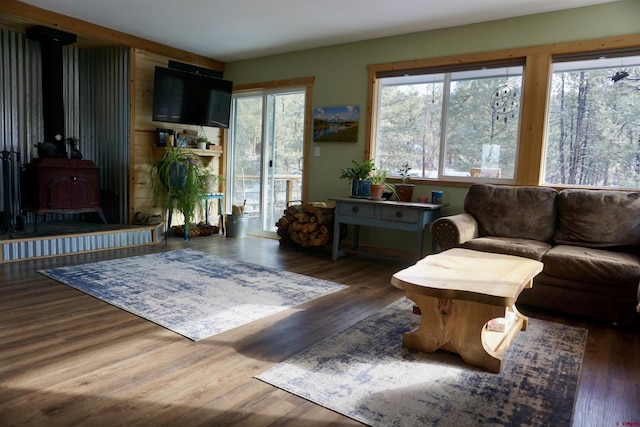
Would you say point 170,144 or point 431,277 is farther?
point 170,144

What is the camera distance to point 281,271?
161 inches

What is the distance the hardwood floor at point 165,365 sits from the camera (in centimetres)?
171

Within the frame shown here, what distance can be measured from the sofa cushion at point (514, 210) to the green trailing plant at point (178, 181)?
332cm

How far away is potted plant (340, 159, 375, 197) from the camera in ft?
15.3

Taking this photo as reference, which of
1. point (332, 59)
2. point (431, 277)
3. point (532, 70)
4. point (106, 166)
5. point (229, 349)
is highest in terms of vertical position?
point (332, 59)

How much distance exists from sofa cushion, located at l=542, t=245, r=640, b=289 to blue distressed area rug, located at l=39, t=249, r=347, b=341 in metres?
1.63

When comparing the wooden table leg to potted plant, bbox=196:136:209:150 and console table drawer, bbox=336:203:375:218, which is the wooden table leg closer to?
console table drawer, bbox=336:203:375:218

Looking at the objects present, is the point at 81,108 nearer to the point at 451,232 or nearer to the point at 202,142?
the point at 202,142

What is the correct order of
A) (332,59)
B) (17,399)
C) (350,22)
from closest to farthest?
1. (17,399)
2. (350,22)
3. (332,59)

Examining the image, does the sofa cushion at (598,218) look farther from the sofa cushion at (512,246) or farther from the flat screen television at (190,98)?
the flat screen television at (190,98)

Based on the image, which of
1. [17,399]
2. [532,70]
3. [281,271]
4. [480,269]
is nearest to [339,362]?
[480,269]

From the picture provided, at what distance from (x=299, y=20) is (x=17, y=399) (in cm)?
403

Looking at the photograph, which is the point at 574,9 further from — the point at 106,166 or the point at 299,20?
→ the point at 106,166

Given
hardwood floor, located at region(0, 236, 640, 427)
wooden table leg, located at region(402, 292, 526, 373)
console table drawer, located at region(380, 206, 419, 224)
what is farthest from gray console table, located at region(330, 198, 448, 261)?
wooden table leg, located at region(402, 292, 526, 373)
